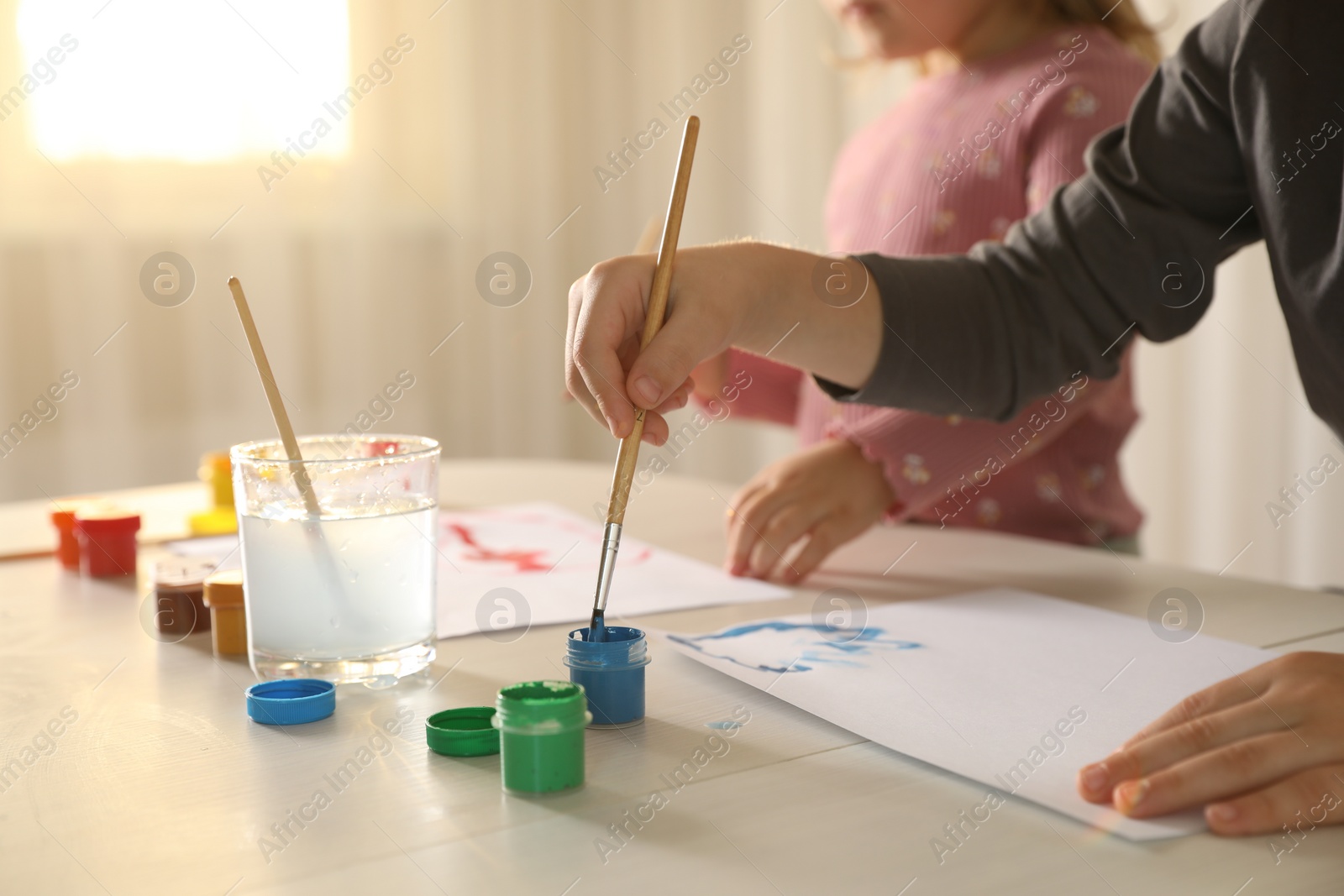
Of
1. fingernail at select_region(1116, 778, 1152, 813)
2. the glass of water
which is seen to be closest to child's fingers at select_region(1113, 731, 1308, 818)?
fingernail at select_region(1116, 778, 1152, 813)

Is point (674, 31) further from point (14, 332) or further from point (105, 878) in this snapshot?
point (105, 878)

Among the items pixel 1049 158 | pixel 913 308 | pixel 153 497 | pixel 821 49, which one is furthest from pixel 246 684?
pixel 821 49

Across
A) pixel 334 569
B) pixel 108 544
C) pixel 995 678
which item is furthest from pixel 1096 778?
pixel 108 544

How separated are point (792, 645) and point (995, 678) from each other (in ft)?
0.37

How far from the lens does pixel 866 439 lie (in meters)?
0.98

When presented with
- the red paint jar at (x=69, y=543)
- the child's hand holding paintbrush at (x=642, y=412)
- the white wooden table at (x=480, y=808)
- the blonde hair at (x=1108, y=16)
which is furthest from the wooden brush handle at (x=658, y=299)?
the blonde hair at (x=1108, y=16)

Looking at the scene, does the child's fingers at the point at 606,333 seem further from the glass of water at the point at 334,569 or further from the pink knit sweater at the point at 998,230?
the pink knit sweater at the point at 998,230

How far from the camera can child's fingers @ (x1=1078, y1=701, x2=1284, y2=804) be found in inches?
17.8

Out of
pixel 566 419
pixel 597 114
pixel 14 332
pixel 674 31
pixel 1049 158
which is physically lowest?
pixel 566 419

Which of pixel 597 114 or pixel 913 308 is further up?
pixel 597 114

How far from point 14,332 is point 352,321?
56cm

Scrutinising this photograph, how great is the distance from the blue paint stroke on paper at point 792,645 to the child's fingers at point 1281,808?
211 millimetres

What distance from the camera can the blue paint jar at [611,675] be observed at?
Result: 1.75 ft

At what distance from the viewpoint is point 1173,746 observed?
1.51 feet
